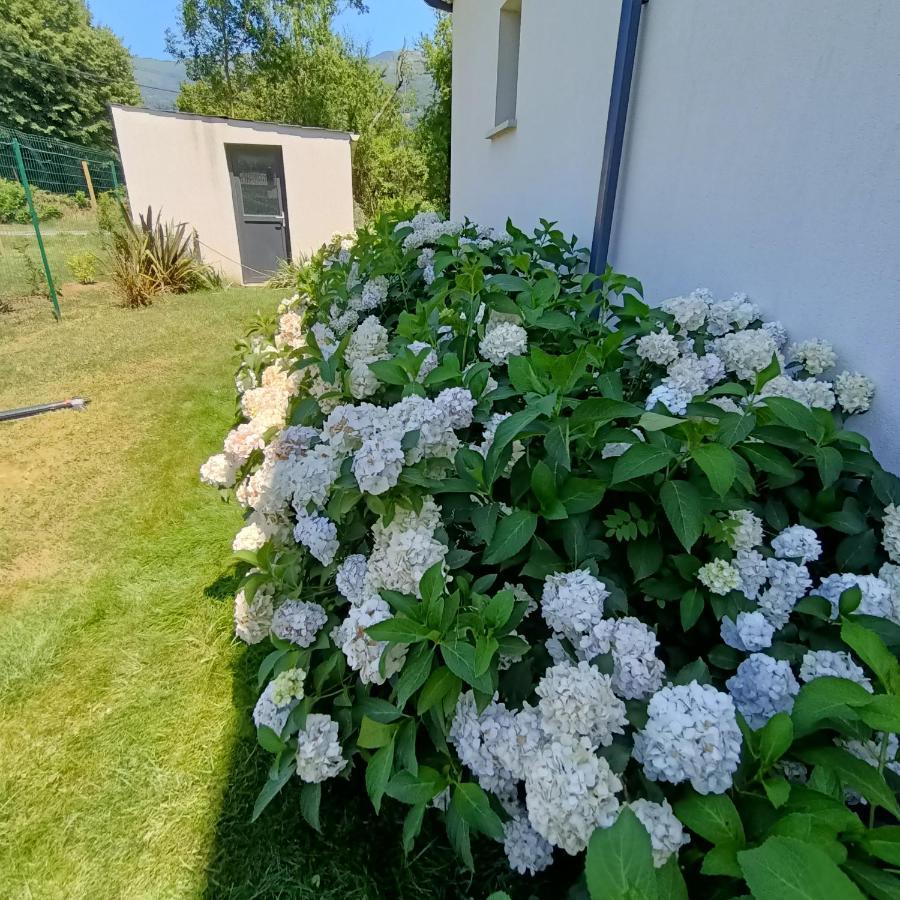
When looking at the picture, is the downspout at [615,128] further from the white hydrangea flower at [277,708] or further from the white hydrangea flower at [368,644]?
the white hydrangea flower at [277,708]

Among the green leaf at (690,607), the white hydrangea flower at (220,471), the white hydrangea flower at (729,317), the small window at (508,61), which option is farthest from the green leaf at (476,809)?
the small window at (508,61)

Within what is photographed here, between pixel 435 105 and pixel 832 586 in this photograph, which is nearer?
pixel 832 586

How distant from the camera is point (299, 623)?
1219 mm

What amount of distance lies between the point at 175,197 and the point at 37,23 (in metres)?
23.1

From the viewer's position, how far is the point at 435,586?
3.03ft

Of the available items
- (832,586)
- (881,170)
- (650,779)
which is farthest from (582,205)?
(650,779)

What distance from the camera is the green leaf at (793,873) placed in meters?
0.48

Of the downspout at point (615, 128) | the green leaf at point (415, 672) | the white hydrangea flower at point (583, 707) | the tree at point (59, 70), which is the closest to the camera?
the white hydrangea flower at point (583, 707)

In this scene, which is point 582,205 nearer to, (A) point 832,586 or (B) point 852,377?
(B) point 852,377

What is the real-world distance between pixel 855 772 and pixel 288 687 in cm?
93

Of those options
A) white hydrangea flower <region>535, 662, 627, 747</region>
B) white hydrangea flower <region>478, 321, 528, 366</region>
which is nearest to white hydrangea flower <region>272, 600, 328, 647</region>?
white hydrangea flower <region>535, 662, 627, 747</region>

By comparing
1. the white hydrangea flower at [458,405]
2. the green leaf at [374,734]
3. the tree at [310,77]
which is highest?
the tree at [310,77]

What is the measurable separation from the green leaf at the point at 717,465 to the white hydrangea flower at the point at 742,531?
16 centimetres

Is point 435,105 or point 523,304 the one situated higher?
point 435,105
